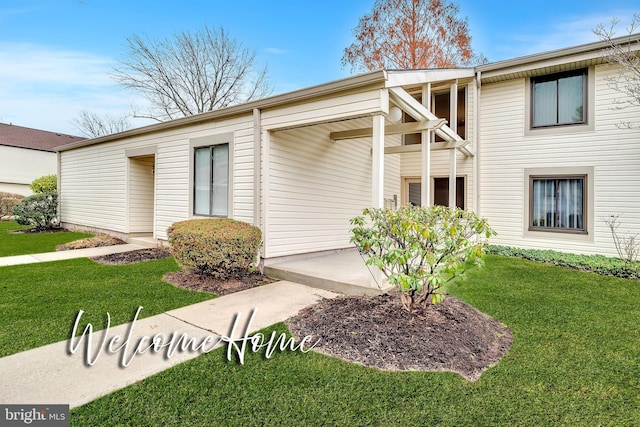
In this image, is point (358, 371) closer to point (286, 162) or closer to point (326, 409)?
point (326, 409)

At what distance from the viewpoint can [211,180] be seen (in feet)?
22.9

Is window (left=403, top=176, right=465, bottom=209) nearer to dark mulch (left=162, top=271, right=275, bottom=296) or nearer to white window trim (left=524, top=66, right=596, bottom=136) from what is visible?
white window trim (left=524, top=66, right=596, bottom=136)

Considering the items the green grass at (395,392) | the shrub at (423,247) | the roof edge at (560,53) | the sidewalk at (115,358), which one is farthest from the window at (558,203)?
the sidewalk at (115,358)

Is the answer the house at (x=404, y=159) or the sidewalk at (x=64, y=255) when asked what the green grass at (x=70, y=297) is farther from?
the house at (x=404, y=159)

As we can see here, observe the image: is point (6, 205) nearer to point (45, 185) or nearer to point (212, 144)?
point (45, 185)

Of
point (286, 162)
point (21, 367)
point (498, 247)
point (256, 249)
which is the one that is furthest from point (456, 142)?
point (21, 367)

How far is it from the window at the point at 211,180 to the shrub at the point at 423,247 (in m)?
3.98

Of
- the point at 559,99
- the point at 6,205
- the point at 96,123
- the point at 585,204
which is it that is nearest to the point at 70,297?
the point at 585,204

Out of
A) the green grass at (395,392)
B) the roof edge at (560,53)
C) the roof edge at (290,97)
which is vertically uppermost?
the roof edge at (560,53)

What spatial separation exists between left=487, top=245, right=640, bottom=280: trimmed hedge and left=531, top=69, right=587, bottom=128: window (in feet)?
10.2

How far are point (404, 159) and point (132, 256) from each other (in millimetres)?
7774

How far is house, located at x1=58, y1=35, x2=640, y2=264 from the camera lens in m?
5.87

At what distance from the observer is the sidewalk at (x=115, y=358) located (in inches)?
88.1

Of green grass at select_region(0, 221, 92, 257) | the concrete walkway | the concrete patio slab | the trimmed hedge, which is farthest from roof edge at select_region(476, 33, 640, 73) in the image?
green grass at select_region(0, 221, 92, 257)
